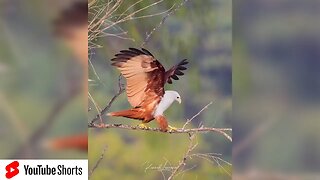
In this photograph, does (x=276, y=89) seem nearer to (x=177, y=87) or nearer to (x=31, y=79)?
(x=177, y=87)

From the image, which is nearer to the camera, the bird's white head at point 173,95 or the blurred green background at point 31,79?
the blurred green background at point 31,79

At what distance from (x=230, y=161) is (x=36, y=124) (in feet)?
3.14

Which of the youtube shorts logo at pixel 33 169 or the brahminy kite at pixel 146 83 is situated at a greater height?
the brahminy kite at pixel 146 83

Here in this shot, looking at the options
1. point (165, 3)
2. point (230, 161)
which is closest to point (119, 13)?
point (165, 3)

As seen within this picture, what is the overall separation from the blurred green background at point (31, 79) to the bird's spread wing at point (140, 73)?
0.26 metres

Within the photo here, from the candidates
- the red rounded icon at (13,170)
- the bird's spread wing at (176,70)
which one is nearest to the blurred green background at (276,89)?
the bird's spread wing at (176,70)

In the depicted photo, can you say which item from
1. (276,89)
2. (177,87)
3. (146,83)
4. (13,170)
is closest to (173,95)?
(177,87)

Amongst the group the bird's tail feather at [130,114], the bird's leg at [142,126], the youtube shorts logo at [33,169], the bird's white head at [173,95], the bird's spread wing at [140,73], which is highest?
the bird's spread wing at [140,73]

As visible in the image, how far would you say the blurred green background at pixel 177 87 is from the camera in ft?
8.54

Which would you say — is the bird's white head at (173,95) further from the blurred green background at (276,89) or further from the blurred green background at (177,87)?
the blurred green background at (276,89)

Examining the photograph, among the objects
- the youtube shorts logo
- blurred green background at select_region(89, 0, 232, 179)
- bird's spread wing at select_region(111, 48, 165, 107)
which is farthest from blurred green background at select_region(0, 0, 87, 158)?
bird's spread wing at select_region(111, 48, 165, 107)

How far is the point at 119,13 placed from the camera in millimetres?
2594

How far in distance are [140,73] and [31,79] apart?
52cm

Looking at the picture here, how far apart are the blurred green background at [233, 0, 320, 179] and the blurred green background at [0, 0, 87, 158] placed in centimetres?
85
